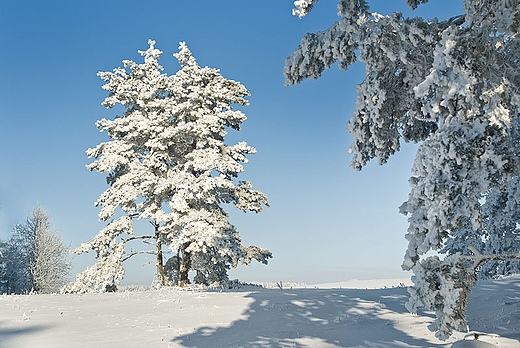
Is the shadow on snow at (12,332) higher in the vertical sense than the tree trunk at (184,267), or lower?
lower

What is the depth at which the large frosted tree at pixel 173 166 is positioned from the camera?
15688 mm

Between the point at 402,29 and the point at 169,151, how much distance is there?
13594 millimetres

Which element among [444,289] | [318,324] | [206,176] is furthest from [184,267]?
[444,289]

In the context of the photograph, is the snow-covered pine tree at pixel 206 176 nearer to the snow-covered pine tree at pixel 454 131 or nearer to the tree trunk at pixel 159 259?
the tree trunk at pixel 159 259

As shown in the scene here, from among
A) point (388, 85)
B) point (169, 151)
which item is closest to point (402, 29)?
point (388, 85)

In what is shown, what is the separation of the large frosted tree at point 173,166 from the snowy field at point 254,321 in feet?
19.7

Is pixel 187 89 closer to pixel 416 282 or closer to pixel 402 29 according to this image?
pixel 402 29

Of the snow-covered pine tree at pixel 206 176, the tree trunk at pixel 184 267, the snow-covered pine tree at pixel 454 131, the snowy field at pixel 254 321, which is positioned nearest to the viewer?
the snow-covered pine tree at pixel 454 131

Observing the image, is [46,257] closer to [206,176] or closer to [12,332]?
[206,176]

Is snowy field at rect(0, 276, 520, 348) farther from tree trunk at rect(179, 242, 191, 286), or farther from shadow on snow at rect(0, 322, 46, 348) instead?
tree trunk at rect(179, 242, 191, 286)

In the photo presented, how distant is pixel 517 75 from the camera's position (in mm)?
5598

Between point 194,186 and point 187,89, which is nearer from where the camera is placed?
point 194,186

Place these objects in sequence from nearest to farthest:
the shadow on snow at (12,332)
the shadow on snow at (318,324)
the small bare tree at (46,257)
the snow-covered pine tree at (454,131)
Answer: the snow-covered pine tree at (454,131), the shadow on snow at (318,324), the shadow on snow at (12,332), the small bare tree at (46,257)

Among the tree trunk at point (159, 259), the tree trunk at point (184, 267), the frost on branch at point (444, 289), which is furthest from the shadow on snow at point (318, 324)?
the tree trunk at point (159, 259)
